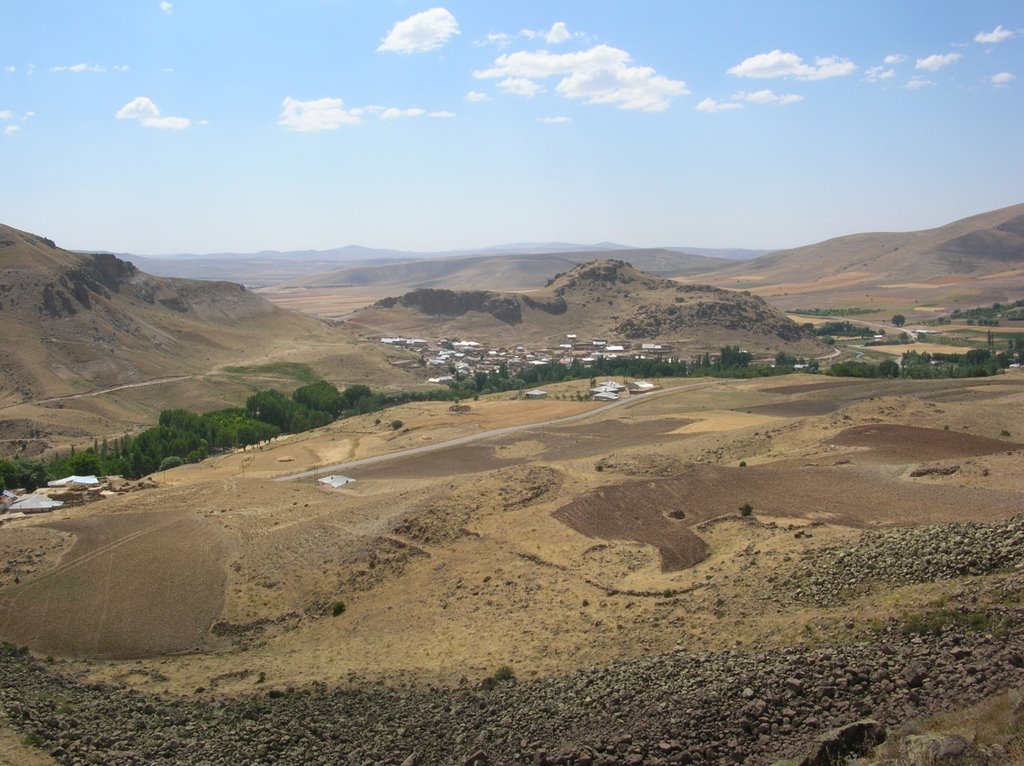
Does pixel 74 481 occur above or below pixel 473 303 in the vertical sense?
below

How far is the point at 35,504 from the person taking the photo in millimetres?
44531

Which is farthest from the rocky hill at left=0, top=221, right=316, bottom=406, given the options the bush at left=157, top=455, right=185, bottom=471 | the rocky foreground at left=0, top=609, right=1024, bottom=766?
the rocky foreground at left=0, top=609, right=1024, bottom=766

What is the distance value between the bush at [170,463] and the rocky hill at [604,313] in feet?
314

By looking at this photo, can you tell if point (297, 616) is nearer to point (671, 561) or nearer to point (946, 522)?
point (671, 561)

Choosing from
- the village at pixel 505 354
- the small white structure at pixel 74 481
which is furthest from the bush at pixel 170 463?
the village at pixel 505 354

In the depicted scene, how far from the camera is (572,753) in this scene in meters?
16.4

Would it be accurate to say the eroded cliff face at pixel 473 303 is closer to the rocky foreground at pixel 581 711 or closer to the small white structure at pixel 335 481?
the small white structure at pixel 335 481

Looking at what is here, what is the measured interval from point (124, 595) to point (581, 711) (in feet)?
66.8

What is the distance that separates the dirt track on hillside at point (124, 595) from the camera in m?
28.1

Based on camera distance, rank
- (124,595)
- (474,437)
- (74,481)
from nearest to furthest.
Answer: (124,595) → (74,481) → (474,437)

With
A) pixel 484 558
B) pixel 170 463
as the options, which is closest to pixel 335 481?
pixel 170 463

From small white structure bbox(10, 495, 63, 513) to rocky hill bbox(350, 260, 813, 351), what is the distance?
111 meters

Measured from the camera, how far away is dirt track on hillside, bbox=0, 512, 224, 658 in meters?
28.1

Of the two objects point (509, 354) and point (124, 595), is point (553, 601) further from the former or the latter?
point (509, 354)
